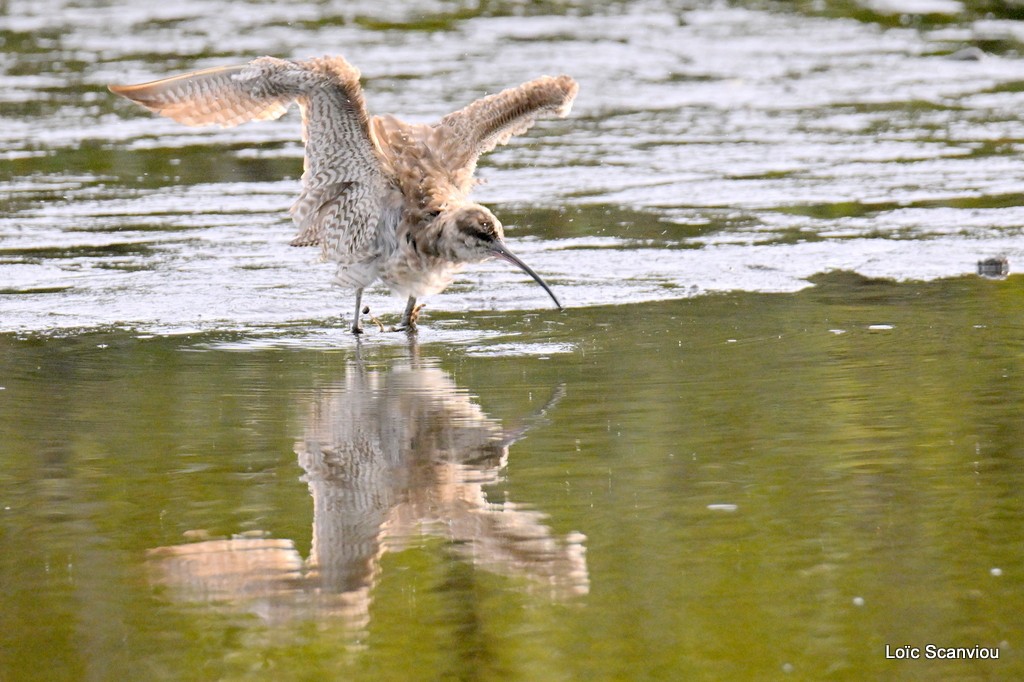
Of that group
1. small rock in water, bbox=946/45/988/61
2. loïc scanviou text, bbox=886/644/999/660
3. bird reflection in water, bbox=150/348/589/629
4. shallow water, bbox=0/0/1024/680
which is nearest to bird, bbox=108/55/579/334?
shallow water, bbox=0/0/1024/680

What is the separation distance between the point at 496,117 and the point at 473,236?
1531 millimetres

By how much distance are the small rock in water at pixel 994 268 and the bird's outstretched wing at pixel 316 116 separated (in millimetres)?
3423

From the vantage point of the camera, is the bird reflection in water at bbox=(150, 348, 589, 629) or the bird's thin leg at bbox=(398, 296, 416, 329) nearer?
the bird reflection in water at bbox=(150, 348, 589, 629)

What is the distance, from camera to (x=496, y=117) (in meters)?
10.3

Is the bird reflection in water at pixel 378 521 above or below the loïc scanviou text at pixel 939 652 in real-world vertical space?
below

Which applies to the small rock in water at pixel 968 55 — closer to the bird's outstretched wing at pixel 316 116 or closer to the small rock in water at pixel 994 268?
the small rock in water at pixel 994 268

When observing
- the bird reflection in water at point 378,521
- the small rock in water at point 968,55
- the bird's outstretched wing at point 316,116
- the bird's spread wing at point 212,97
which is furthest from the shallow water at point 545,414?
the small rock in water at point 968,55

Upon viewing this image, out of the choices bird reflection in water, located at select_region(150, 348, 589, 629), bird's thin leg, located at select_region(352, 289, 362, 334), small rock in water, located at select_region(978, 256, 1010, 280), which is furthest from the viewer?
small rock in water, located at select_region(978, 256, 1010, 280)

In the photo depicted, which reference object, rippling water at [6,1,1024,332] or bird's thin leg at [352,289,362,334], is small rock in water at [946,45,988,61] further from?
bird's thin leg at [352,289,362,334]

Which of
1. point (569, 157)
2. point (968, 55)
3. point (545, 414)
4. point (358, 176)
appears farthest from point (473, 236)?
point (968, 55)

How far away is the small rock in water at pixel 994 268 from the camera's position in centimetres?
995

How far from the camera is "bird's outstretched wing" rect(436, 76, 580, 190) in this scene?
33.3ft

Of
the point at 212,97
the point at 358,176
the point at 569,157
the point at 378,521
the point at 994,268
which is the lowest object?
the point at 378,521

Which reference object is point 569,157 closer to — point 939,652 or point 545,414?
point 545,414
